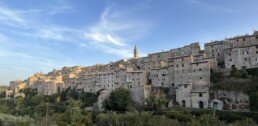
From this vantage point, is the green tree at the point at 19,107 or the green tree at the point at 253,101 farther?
the green tree at the point at 19,107

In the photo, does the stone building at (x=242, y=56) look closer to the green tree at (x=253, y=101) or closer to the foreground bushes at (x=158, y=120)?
the green tree at (x=253, y=101)

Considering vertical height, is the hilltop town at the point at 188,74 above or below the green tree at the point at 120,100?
above

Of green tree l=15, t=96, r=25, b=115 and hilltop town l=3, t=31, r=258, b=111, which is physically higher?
hilltop town l=3, t=31, r=258, b=111

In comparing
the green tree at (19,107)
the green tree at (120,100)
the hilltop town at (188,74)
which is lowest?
the green tree at (19,107)

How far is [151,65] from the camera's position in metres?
63.0

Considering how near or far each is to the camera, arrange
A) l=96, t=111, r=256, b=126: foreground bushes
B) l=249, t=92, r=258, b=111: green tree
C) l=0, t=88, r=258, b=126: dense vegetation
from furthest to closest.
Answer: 1. l=249, t=92, r=258, b=111: green tree
2. l=0, t=88, r=258, b=126: dense vegetation
3. l=96, t=111, r=256, b=126: foreground bushes

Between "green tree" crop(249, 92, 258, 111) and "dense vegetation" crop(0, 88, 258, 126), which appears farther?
"green tree" crop(249, 92, 258, 111)

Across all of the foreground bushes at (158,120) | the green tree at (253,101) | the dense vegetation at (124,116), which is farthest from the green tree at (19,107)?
the green tree at (253,101)

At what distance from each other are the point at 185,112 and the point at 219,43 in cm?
2258

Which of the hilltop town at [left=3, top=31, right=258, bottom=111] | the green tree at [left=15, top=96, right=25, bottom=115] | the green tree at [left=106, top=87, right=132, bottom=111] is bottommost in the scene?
the green tree at [left=15, top=96, right=25, bottom=115]

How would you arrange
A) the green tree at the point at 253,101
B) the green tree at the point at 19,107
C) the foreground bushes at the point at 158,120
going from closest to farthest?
the foreground bushes at the point at 158,120 → the green tree at the point at 253,101 → the green tree at the point at 19,107

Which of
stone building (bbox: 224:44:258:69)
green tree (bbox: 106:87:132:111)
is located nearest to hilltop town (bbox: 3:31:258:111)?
stone building (bbox: 224:44:258:69)

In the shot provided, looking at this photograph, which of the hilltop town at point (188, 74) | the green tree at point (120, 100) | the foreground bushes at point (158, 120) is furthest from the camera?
the green tree at point (120, 100)

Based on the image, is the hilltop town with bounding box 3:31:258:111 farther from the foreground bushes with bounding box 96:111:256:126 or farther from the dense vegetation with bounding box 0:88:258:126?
the foreground bushes with bounding box 96:111:256:126
